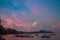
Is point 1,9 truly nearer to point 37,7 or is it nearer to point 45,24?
point 37,7

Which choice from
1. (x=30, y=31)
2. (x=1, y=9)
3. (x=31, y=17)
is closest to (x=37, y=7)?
(x=31, y=17)

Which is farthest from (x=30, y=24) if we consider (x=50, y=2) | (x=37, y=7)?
(x=50, y=2)

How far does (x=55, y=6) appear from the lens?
212cm

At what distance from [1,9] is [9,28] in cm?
26

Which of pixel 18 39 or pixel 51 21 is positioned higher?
pixel 51 21

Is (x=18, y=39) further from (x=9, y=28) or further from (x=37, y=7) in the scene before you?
(x=37, y=7)

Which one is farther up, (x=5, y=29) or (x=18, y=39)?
(x=5, y=29)

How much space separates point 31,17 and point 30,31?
0.59 ft

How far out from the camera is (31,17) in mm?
2113

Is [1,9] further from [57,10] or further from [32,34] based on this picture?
[57,10]

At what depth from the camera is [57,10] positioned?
2115 mm

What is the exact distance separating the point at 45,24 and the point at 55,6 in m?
0.27

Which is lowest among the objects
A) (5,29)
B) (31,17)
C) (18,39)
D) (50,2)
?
(18,39)

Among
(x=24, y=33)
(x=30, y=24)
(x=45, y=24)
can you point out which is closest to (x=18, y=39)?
(x=24, y=33)
